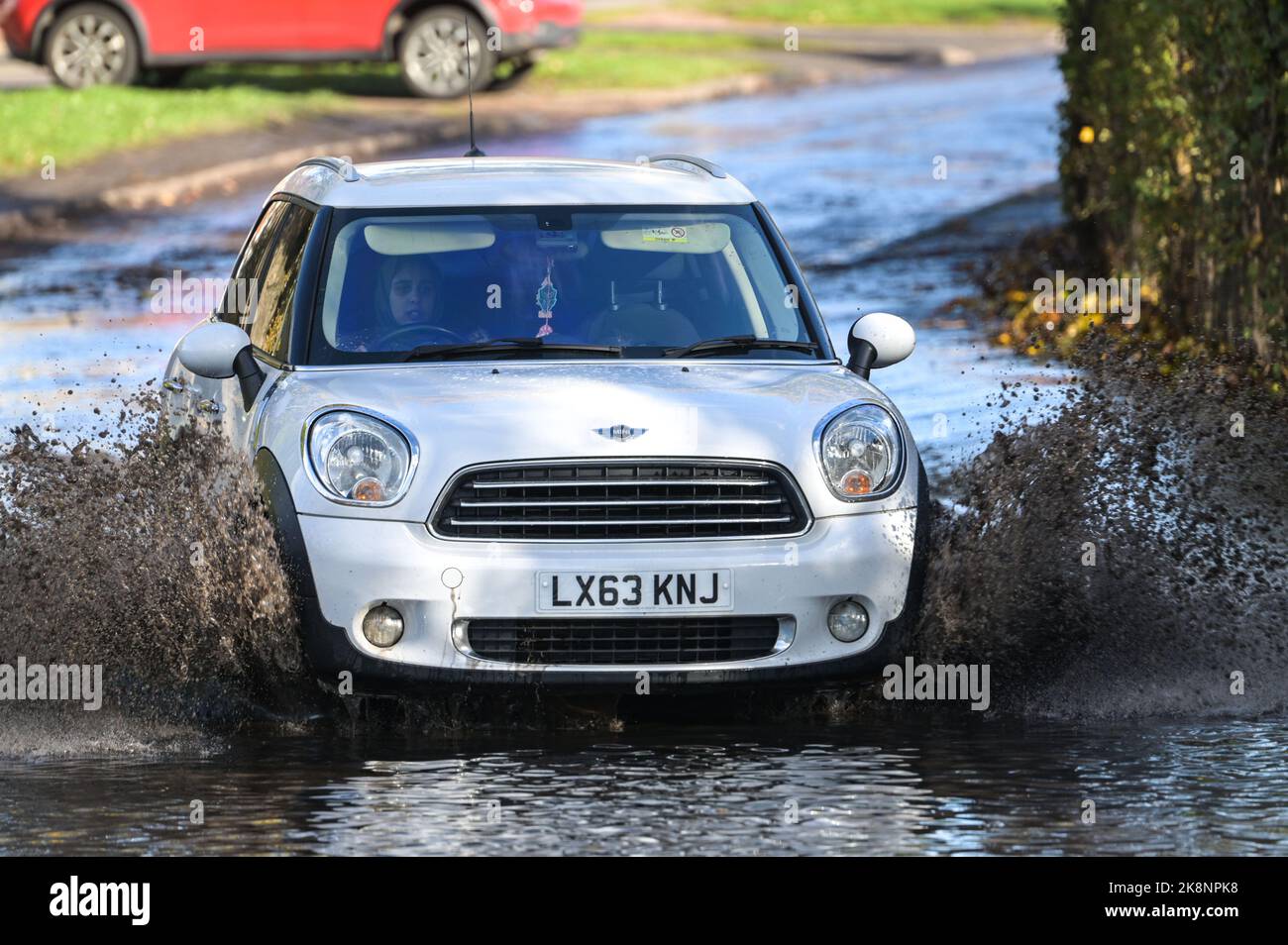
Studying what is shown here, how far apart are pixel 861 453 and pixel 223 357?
2.03 metres

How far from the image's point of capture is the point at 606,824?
6.41m

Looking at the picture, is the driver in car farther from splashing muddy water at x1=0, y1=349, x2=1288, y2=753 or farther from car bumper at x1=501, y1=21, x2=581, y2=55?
car bumper at x1=501, y1=21, x2=581, y2=55

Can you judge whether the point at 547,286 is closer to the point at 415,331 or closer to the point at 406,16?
the point at 415,331

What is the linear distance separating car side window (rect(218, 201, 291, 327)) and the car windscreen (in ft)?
2.49

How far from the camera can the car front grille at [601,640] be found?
714cm

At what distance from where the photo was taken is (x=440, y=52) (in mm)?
30203

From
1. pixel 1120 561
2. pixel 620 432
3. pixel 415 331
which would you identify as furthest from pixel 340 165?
pixel 1120 561

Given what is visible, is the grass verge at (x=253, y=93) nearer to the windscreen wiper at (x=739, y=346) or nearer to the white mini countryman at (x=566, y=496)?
the white mini countryman at (x=566, y=496)

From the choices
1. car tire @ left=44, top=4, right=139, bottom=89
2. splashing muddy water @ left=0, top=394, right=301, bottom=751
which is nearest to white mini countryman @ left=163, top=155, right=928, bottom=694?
splashing muddy water @ left=0, top=394, right=301, bottom=751

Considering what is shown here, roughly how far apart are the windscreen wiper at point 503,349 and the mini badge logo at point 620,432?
2.35 feet

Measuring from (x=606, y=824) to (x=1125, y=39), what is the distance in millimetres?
10195

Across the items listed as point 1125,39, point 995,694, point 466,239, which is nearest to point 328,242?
point 466,239

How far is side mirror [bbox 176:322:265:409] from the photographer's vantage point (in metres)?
7.89

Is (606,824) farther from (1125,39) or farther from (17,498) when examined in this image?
(1125,39)
